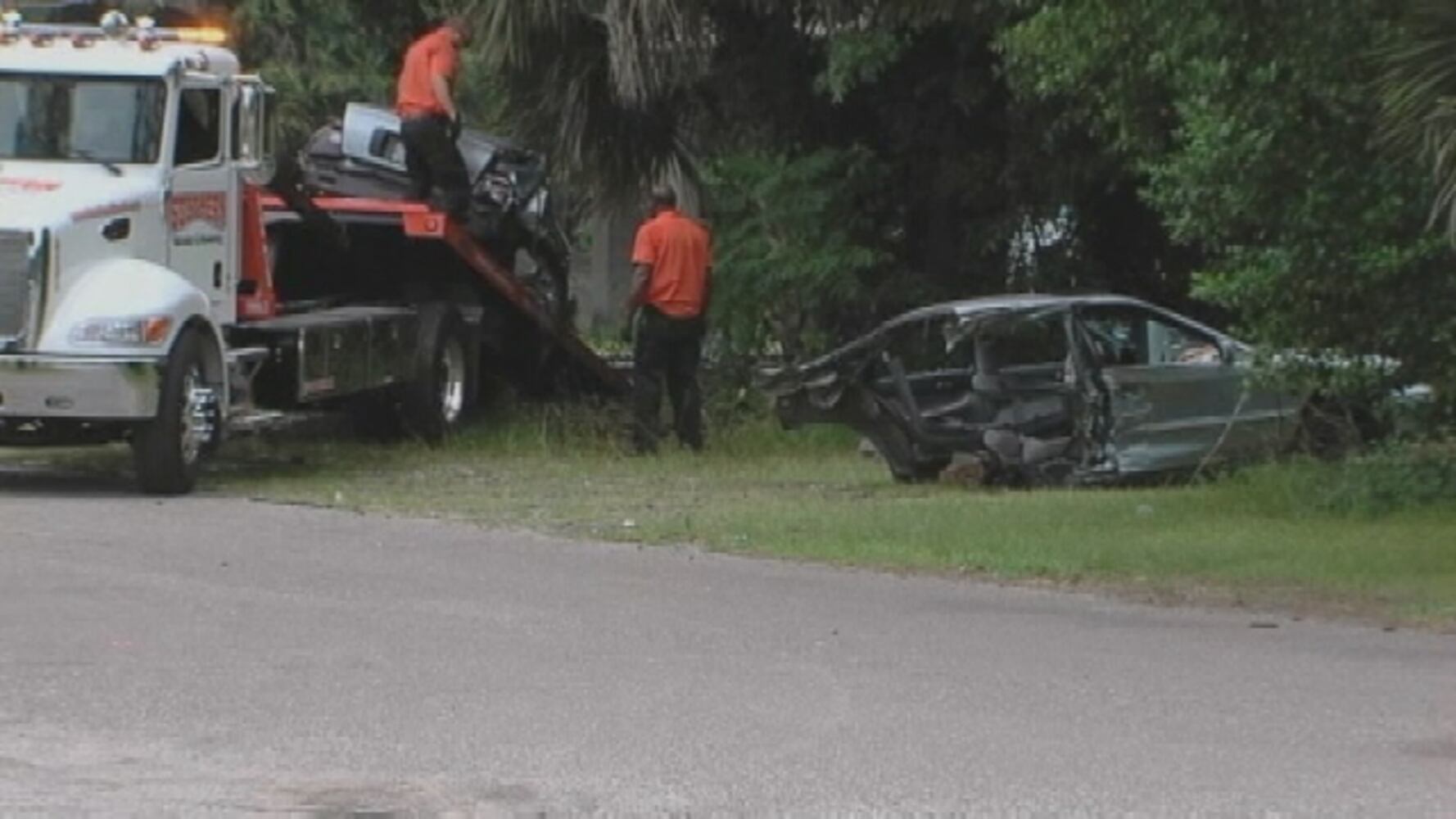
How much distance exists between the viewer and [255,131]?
1970 centimetres

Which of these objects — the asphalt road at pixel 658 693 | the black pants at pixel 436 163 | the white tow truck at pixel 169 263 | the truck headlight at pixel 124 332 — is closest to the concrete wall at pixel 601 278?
the black pants at pixel 436 163

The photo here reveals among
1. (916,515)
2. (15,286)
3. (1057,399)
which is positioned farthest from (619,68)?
(916,515)

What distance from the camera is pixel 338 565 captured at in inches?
565

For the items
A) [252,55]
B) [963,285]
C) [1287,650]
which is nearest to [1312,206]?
[1287,650]

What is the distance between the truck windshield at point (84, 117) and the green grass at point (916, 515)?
2302 millimetres

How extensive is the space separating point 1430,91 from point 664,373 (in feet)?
29.5

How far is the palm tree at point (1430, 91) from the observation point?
43.4 feet

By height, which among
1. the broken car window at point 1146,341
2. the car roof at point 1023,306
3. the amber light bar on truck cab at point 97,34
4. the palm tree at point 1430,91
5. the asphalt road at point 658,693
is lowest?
the asphalt road at point 658,693

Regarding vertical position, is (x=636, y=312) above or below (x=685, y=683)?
above

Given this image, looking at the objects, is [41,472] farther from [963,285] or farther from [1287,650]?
[1287,650]

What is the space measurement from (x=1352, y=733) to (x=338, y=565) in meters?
6.00

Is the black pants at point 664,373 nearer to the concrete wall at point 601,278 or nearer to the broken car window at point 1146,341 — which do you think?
the broken car window at point 1146,341

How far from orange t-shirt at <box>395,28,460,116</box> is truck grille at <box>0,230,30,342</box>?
14.4 feet

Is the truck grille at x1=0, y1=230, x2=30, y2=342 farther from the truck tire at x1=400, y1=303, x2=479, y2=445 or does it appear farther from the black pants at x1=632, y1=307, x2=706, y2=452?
the black pants at x1=632, y1=307, x2=706, y2=452
